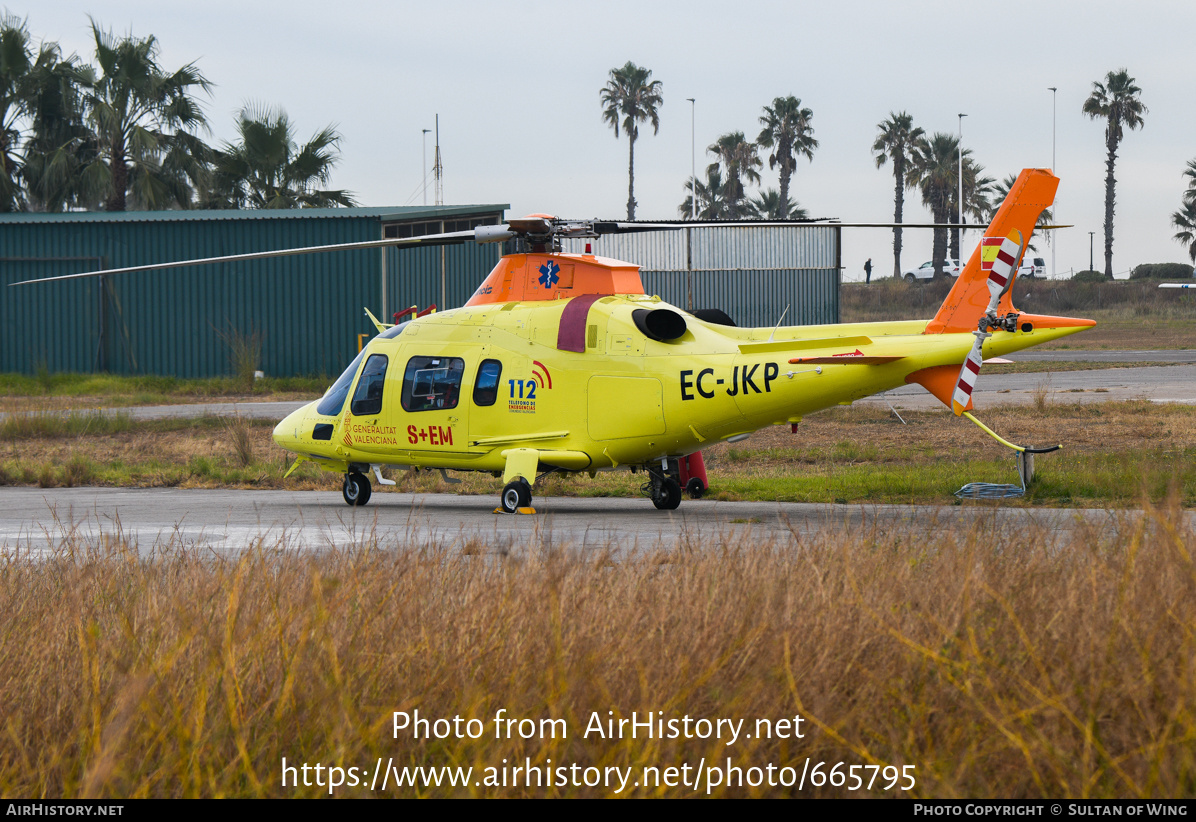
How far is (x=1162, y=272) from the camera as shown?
90.6 meters

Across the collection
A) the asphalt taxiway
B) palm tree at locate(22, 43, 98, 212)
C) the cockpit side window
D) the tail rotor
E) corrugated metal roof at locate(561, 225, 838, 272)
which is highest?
palm tree at locate(22, 43, 98, 212)

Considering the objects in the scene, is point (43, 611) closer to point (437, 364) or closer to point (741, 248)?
point (437, 364)

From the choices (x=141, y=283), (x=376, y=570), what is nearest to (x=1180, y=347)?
(x=141, y=283)

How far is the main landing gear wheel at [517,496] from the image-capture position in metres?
14.1

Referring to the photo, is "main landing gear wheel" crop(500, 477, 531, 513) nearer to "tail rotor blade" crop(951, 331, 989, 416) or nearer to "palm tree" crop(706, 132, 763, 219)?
"tail rotor blade" crop(951, 331, 989, 416)

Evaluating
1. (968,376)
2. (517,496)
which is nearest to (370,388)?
(517,496)

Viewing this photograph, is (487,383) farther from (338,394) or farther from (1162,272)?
(1162,272)

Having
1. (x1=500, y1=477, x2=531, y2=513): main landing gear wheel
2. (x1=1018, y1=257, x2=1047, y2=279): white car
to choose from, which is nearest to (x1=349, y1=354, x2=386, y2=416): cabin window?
(x1=500, y1=477, x2=531, y2=513): main landing gear wheel

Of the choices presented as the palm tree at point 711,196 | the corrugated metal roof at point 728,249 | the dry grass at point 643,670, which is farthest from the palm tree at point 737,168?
the dry grass at point 643,670

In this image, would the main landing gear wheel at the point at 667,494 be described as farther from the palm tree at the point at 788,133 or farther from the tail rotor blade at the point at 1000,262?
the palm tree at the point at 788,133

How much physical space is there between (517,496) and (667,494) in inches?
72.4

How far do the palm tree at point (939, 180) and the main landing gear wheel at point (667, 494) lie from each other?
7066 centimetres

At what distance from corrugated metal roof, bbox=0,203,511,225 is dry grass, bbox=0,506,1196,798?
29.8m

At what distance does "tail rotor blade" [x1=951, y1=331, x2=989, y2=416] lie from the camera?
472 inches
